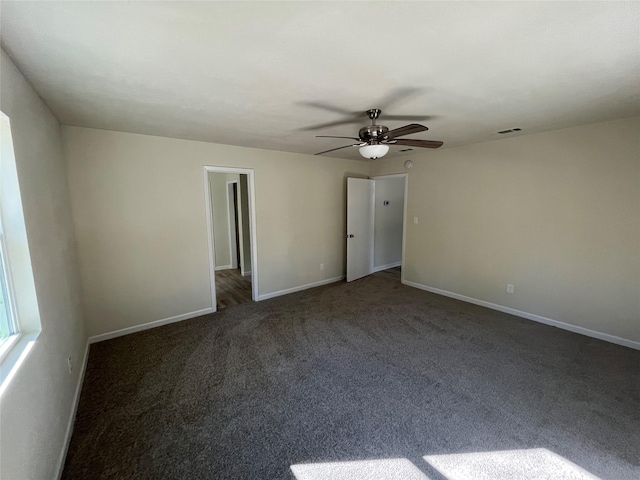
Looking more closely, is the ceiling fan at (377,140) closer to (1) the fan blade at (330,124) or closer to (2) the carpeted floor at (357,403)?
(1) the fan blade at (330,124)

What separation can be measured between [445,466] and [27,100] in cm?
339

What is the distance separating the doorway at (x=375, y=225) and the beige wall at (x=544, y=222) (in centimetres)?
82

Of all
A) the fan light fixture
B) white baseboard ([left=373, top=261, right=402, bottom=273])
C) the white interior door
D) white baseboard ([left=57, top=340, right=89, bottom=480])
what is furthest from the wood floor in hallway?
the fan light fixture

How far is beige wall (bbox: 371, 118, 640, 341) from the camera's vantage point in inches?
110

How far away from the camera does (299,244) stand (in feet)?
15.1

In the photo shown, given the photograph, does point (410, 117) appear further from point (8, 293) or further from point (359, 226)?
point (8, 293)

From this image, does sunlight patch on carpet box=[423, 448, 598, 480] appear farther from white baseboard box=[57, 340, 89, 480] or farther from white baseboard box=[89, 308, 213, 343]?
white baseboard box=[89, 308, 213, 343]

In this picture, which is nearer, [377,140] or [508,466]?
[508,466]

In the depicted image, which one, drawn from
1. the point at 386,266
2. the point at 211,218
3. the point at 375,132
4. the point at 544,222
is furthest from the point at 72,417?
the point at 386,266

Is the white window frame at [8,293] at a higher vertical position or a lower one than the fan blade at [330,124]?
lower

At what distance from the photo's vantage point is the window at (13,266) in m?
1.37

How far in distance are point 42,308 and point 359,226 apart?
436 centimetres

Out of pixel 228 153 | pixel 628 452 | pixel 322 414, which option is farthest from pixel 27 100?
pixel 628 452

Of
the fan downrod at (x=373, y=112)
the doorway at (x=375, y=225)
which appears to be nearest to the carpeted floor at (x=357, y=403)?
the doorway at (x=375, y=225)
